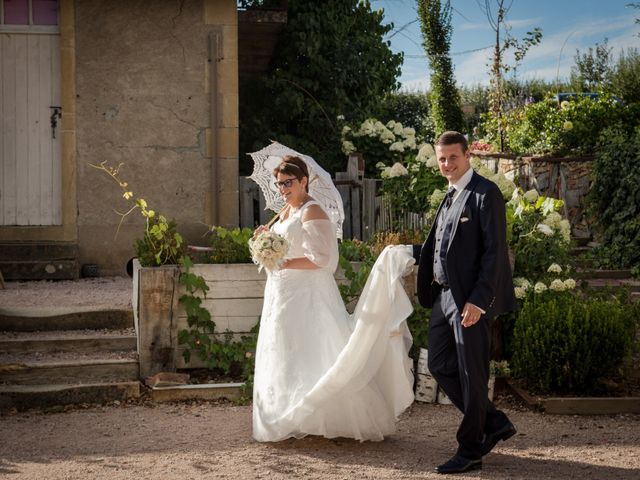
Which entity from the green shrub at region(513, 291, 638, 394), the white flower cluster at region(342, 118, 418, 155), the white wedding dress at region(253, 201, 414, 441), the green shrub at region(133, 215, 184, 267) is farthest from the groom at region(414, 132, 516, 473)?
the white flower cluster at region(342, 118, 418, 155)

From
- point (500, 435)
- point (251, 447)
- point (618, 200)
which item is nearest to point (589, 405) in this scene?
point (500, 435)

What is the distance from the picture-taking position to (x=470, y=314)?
5059mm

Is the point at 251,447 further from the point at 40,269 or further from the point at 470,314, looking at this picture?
the point at 40,269

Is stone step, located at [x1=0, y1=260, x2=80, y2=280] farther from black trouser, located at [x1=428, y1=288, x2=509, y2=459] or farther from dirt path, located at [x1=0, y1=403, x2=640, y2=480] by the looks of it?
black trouser, located at [x1=428, y1=288, x2=509, y2=459]

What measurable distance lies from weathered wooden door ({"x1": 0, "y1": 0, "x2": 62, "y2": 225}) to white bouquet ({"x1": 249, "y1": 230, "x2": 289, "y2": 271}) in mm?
5000

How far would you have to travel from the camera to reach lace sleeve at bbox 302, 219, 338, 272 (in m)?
5.90

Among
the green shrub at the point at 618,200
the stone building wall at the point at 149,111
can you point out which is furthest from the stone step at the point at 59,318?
the green shrub at the point at 618,200

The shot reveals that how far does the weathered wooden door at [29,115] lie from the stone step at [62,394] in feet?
11.8

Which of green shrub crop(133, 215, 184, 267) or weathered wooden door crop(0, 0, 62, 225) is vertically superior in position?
weathered wooden door crop(0, 0, 62, 225)

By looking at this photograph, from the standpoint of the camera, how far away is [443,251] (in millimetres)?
5242

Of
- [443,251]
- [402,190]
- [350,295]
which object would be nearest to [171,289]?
Result: [350,295]

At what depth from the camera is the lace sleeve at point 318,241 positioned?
19.4ft

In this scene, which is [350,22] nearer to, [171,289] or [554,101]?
[554,101]

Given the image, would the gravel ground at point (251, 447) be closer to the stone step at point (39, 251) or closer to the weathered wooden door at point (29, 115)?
the stone step at point (39, 251)
